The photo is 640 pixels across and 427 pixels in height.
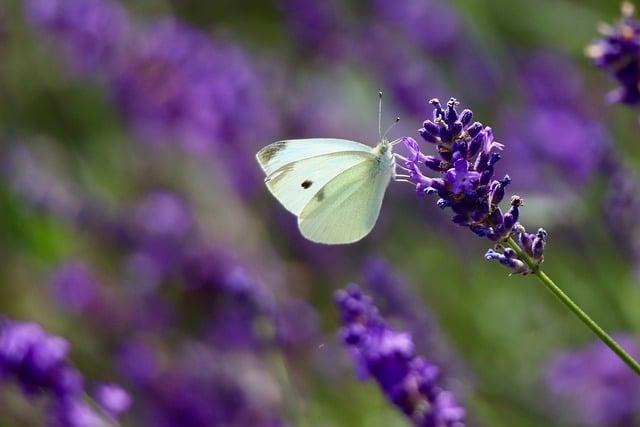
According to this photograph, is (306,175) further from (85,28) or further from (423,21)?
(423,21)

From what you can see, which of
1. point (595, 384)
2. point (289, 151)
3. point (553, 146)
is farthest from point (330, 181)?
point (595, 384)

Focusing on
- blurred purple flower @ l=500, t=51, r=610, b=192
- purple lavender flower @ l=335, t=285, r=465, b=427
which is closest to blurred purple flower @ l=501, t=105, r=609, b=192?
blurred purple flower @ l=500, t=51, r=610, b=192

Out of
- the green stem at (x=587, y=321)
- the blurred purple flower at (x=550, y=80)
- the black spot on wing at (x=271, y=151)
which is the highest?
the blurred purple flower at (x=550, y=80)

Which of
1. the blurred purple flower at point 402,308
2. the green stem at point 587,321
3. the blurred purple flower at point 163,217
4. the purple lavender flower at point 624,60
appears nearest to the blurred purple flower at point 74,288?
the blurred purple flower at point 163,217

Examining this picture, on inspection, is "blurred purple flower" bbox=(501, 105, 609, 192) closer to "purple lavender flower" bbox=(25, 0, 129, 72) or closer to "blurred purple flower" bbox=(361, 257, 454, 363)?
"blurred purple flower" bbox=(361, 257, 454, 363)

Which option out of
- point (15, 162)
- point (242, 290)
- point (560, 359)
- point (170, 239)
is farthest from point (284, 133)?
point (242, 290)

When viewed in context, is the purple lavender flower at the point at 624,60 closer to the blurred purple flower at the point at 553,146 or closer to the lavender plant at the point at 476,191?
the lavender plant at the point at 476,191
